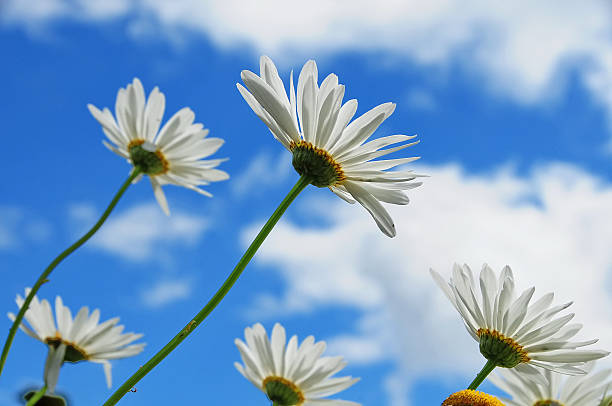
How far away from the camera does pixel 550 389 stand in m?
1.43

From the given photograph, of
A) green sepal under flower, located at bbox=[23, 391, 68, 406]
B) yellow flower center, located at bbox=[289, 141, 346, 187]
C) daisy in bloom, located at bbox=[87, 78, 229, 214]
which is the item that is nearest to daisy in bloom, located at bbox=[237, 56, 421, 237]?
yellow flower center, located at bbox=[289, 141, 346, 187]

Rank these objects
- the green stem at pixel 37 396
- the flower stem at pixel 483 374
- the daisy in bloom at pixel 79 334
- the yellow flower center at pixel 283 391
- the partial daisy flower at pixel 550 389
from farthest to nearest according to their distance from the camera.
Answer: the partial daisy flower at pixel 550 389, the flower stem at pixel 483 374, the yellow flower center at pixel 283 391, the daisy in bloom at pixel 79 334, the green stem at pixel 37 396

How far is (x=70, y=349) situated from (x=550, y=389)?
102 centimetres

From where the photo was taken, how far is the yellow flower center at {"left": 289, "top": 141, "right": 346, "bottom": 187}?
46.0 inches

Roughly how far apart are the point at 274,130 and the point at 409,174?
0.26 metres

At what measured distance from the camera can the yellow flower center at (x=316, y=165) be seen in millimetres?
1168

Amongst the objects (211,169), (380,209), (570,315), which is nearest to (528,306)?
(570,315)

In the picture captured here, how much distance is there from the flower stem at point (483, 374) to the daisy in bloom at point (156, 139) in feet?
1.82

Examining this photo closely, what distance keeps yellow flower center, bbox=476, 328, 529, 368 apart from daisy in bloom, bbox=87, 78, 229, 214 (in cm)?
59

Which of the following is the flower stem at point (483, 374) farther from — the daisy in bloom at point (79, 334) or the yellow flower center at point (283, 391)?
the daisy in bloom at point (79, 334)

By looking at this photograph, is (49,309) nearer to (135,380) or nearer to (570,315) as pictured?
(135,380)

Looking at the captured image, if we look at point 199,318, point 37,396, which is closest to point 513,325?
point 199,318

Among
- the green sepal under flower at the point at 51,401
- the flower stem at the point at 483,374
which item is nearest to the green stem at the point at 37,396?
the green sepal under flower at the point at 51,401

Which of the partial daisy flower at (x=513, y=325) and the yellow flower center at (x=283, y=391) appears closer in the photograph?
the yellow flower center at (x=283, y=391)
